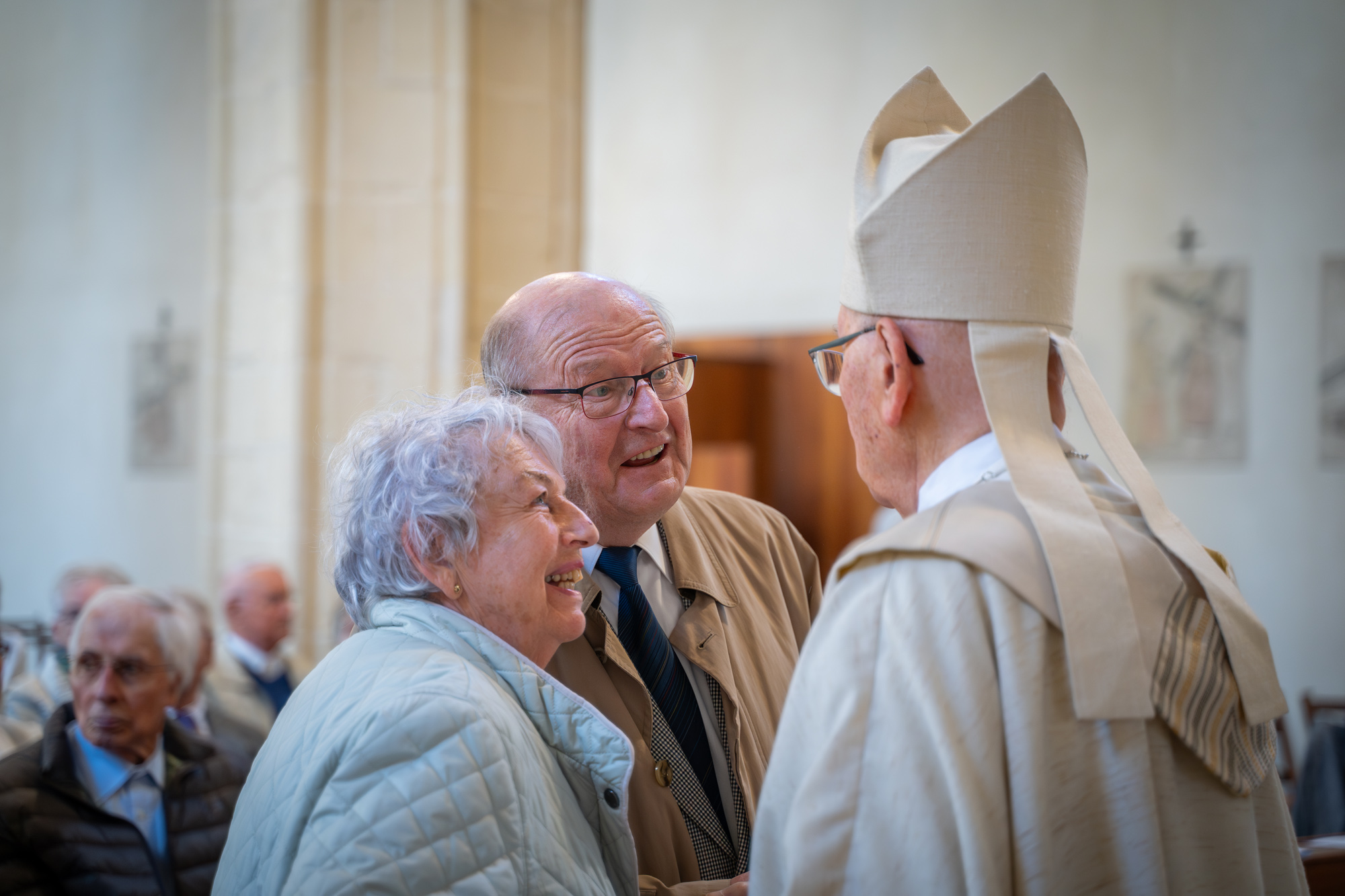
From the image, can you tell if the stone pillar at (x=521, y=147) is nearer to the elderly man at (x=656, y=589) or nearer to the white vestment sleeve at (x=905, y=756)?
the elderly man at (x=656, y=589)

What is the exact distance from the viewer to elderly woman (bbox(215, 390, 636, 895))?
1.25 metres

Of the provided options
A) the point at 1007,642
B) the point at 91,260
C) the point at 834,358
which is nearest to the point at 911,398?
the point at 834,358

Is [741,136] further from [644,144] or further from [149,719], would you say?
[149,719]

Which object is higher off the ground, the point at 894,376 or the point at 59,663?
the point at 894,376

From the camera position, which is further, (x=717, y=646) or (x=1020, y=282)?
(x=717, y=646)

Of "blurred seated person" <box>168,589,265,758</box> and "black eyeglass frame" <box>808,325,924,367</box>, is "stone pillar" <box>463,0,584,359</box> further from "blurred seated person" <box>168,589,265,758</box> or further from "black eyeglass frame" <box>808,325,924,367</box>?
"black eyeglass frame" <box>808,325,924,367</box>

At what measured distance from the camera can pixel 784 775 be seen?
1207 millimetres

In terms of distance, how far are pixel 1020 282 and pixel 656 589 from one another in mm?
848

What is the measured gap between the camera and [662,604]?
1894 millimetres

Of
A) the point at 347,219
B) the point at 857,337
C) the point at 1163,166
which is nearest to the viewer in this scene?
the point at 857,337

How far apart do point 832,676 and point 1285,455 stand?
5734 millimetres

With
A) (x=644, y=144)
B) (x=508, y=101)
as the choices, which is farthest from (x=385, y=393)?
(x=644, y=144)

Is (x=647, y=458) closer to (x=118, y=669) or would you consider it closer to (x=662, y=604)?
(x=662, y=604)

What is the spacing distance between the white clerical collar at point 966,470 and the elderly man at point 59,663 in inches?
95.0
